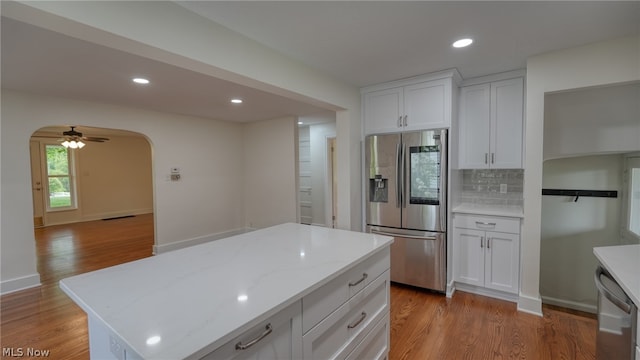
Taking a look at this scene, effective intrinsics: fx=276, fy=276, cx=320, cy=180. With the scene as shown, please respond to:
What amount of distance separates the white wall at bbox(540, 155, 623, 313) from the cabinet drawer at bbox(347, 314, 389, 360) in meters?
2.41

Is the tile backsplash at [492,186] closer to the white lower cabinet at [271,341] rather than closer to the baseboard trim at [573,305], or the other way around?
the baseboard trim at [573,305]

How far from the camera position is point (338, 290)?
132 cm

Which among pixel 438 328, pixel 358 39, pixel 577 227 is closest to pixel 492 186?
pixel 577 227

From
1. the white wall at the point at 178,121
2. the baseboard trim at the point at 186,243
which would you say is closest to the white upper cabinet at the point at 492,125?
the white wall at the point at 178,121

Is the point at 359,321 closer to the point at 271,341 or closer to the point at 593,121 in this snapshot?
the point at 271,341

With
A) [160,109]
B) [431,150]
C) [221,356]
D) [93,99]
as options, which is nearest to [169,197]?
[160,109]

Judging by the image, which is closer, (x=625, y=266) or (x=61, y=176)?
(x=625, y=266)

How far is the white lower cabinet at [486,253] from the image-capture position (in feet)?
8.86

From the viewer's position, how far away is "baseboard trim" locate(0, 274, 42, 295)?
3.11 m

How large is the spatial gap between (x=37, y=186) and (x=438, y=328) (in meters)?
8.90

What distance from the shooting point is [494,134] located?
291 cm

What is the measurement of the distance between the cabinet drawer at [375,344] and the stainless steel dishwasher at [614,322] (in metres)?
1.10

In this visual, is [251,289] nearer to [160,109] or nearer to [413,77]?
[413,77]

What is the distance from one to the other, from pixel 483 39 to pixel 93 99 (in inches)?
178
